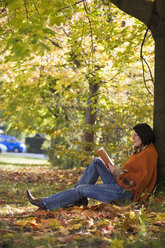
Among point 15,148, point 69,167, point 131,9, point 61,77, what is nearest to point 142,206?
point 131,9

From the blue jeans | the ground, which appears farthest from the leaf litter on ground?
the blue jeans

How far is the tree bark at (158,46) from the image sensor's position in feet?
16.2

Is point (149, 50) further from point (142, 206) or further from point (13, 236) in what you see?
point (13, 236)

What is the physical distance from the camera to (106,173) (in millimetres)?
4836

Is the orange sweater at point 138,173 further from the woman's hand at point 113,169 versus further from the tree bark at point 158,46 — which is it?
the tree bark at point 158,46

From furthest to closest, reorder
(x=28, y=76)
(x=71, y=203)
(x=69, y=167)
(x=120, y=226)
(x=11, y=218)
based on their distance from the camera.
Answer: (x=69, y=167) < (x=28, y=76) < (x=71, y=203) < (x=11, y=218) < (x=120, y=226)

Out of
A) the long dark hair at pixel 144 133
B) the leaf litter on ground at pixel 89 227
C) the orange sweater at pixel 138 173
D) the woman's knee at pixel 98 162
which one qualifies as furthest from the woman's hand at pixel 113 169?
the long dark hair at pixel 144 133

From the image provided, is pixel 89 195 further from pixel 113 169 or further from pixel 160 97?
pixel 160 97

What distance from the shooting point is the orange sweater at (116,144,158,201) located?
4402 millimetres

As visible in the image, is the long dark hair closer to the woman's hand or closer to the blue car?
the woman's hand

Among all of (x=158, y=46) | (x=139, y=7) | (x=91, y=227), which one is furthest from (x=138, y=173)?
(x=139, y=7)

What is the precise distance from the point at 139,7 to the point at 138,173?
7.91 ft

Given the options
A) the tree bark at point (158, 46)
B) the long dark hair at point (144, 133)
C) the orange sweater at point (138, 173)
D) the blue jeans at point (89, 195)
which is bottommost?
the blue jeans at point (89, 195)

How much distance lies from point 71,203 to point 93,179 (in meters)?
0.59
